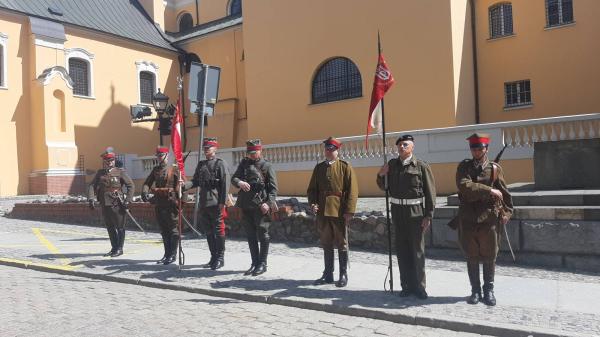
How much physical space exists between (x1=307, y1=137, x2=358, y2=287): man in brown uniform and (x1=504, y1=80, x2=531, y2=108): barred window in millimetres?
12259

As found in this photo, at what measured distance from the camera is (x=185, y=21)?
31500 mm

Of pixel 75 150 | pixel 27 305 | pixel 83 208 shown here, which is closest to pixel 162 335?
pixel 27 305

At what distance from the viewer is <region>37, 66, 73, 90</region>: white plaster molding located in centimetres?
2105

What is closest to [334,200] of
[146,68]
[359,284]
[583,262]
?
[359,284]

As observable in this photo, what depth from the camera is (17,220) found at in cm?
1567

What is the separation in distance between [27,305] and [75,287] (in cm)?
115

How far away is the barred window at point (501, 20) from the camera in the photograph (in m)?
17.5

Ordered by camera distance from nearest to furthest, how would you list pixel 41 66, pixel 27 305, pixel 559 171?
pixel 27 305
pixel 559 171
pixel 41 66

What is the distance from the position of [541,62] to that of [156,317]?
15.1 metres

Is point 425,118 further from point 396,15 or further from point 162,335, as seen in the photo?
point 162,335

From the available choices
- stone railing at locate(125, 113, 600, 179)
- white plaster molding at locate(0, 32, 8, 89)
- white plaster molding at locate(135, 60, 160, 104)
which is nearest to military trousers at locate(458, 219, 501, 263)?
stone railing at locate(125, 113, 600, 179)

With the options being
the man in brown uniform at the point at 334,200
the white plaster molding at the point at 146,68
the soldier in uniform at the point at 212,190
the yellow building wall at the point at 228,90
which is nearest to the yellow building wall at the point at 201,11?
the yellow building wall at the point at 228,90

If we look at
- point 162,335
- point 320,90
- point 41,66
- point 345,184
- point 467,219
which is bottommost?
point 162,335

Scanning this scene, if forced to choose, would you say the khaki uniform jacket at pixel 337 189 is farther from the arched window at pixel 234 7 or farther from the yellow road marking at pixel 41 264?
the arched window at pixel 234 7
